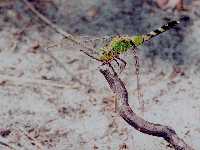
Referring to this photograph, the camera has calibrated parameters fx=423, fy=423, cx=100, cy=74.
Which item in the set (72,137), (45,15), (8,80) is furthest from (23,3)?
(72,137)

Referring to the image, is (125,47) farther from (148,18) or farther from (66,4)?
(66,4)

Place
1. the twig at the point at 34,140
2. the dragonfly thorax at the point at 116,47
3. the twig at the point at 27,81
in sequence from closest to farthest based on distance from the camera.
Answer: the dragonfly thorax at the point at 116,47 < the twig at the point at 34,140 < the twig at the point at 27,81

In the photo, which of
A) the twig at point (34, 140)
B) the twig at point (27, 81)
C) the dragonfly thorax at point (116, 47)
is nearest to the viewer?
the dragonfly thorax at point (116, 47)

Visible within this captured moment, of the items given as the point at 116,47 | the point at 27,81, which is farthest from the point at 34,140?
the point at 116,47

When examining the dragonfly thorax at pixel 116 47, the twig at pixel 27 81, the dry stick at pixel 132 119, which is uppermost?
the dragonfly thorax at pixel 116 47

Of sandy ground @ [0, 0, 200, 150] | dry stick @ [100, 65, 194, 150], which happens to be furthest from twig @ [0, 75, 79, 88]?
dry stick @ [100, 65, 194, 150]

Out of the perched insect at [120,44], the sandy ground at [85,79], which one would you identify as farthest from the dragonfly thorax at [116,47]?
the sandy ground at [85,79]

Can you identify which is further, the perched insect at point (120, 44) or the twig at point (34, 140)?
the twig at point (34, 140)

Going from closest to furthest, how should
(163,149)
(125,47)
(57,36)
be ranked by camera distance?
(125,47) → (163,149) → (57,36)

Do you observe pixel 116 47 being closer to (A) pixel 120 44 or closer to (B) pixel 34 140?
(A) pixel 120 44

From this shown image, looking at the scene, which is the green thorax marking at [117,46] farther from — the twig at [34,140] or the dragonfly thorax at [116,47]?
the twig at [34,140]
